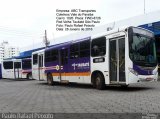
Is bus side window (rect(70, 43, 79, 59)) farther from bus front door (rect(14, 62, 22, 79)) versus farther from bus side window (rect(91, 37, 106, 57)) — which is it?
bus front door (rect(14, 62, 22, 79))

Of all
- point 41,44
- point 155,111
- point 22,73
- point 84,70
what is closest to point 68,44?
point 84,70

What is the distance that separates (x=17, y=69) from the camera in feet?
133

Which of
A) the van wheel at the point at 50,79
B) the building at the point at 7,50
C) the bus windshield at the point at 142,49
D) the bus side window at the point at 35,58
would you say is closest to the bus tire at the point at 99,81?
the bus windshield at the point at 142,49

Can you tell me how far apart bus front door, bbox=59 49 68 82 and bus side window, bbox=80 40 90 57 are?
2.30 meters

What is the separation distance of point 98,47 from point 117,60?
190cm

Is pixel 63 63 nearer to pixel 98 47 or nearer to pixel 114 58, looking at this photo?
pixel 98 47

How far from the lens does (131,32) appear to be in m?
15.2

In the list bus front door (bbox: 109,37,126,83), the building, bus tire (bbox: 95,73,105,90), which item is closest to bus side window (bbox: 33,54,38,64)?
bus tire (bbox: 95,73,105,90)

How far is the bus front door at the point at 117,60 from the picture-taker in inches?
607

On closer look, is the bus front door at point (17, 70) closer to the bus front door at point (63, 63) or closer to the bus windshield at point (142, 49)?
the bus front door at point (63, 63)

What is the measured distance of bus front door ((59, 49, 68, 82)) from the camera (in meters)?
21.2

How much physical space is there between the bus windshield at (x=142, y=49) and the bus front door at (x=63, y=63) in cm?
657

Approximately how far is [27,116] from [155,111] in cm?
351

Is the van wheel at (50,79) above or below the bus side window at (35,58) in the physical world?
below
